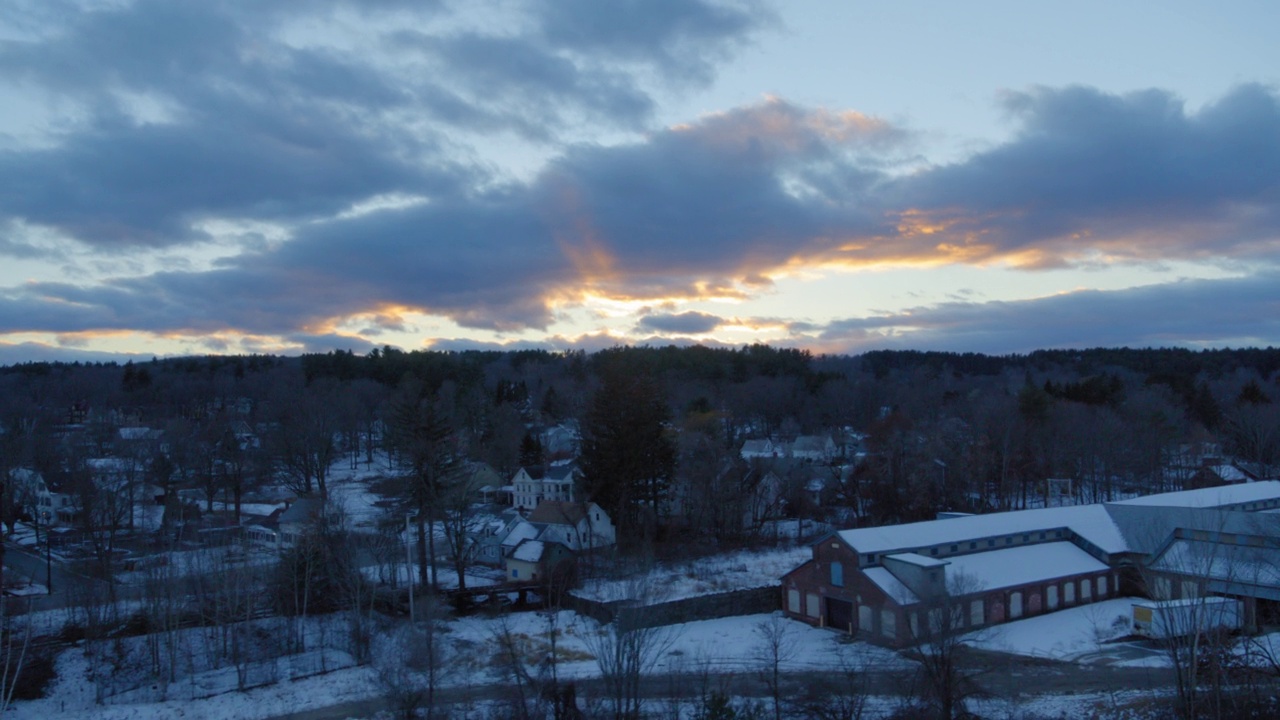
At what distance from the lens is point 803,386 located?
96312 millimetres

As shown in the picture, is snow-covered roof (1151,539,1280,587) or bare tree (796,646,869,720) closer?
bare tree (796,646,869,720)

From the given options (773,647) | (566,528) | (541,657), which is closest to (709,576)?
(566,528)

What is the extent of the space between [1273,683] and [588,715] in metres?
15.8

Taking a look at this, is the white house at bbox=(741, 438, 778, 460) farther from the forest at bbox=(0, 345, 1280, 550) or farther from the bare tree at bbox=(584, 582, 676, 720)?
the bare tree at bbox=(584, 582, 676, 720)

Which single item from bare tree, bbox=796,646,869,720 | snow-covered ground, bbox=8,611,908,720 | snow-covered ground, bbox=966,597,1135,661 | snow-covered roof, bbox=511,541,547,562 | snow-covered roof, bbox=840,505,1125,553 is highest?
snow-covered roof, bbox=840,505,1125,553

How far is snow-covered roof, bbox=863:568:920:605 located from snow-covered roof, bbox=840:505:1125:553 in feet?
2.74

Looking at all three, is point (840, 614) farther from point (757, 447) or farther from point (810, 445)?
point (810, 445)

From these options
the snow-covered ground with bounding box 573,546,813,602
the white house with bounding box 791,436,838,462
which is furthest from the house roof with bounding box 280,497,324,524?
the white house with bounding box 791,436,838,462

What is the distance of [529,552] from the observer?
3703cm

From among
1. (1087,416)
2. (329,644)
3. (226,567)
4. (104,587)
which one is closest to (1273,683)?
(329,644)

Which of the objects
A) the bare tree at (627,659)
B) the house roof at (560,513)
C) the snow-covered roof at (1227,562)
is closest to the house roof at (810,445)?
the house roof at (560,513)

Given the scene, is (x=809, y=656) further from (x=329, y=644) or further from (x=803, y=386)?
(x=803, y=386)

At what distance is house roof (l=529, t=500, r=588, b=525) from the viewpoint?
139ft

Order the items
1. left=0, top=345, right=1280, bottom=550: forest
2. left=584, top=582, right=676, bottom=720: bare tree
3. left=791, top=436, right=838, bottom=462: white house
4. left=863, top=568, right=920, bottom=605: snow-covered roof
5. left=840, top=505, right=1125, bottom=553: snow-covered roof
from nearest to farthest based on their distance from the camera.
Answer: left=584, top=582, right=676, bottom=720: bare tree, left=863, top=568, right=920, bottom=605: snow-covered roof, left=840, top=505, right=1125, bottom=553: snow-covered roof, left=0, top=345, right=1280, bottom=550: forest, left=791, top=436, right=838, bottom=462: white house
